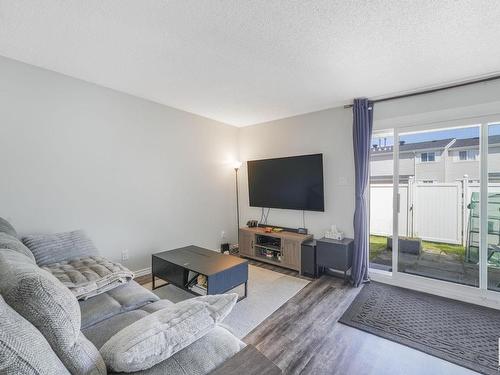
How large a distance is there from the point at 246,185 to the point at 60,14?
342 centimetres

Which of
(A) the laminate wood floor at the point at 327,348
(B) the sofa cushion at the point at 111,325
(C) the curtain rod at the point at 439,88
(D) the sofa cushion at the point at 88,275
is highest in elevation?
(C) the curtain rod at the point at 439,88

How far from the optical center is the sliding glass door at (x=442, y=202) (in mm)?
2674

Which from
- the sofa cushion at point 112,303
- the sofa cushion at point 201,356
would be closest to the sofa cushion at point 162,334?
the sofa cushion at point 201,356

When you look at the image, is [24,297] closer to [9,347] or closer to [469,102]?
[9,347]

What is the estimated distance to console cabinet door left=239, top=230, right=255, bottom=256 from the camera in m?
4.06

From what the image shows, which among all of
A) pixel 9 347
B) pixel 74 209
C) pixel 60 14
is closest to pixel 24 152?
pixel 74 209

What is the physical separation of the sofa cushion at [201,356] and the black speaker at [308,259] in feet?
8.04

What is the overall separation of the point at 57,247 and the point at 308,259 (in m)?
2.85

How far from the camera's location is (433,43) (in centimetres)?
200

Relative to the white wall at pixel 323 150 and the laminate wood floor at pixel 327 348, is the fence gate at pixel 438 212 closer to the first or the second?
the white wall at pixel 323 150

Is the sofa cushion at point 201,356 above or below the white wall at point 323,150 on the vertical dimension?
below

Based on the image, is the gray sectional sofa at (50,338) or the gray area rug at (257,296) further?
the gray area rug at (257,296)

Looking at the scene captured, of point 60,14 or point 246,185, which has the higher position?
point 60,14

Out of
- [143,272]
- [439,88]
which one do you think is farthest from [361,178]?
[143,272]
